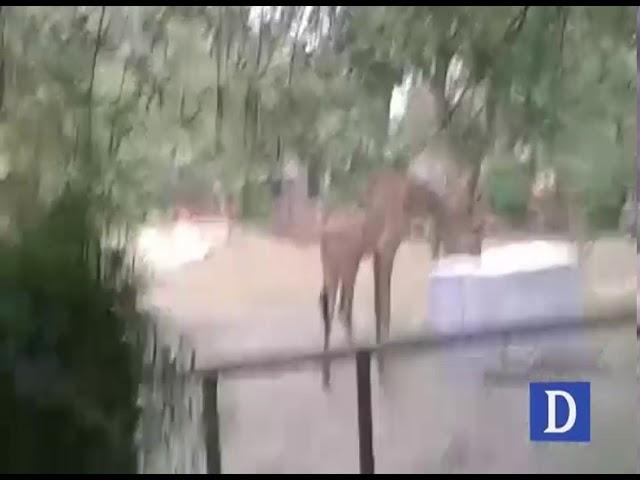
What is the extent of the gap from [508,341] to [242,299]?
0.32 meters

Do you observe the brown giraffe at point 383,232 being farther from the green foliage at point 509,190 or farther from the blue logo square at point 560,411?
the blue logo square at point 560,411

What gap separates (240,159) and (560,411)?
475 millimetres

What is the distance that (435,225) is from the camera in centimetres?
102

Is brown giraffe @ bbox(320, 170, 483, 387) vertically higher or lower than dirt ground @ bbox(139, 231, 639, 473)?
higher

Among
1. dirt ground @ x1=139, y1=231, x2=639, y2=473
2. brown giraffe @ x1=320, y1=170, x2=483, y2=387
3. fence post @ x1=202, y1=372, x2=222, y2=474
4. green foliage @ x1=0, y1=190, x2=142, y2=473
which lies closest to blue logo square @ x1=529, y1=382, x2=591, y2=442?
dirt ground @ x1=139, y1=231, x2=639, y2=473

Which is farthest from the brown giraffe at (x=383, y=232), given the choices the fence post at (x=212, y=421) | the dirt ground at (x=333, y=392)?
the fence post at (x=212, y=421)

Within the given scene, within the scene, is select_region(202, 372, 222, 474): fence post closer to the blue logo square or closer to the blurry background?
the blurry background

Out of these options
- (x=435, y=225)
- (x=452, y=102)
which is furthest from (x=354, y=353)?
(x=452, y=102)

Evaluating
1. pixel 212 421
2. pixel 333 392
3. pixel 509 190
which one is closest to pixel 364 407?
pixel 333 392

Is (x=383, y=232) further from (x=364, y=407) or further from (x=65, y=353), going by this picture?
(x=65, y=353)

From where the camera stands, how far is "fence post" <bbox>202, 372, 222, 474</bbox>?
1.07m

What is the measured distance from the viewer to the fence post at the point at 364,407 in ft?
3.42

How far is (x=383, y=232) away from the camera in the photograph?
1028 mm
